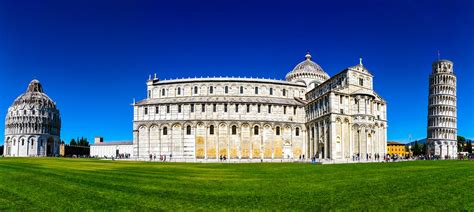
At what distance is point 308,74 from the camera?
90.6 meters

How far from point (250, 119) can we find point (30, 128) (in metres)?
98.0

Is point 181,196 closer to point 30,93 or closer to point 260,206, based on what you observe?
point 260,206

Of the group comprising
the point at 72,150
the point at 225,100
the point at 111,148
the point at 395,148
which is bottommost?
the point at 395,148

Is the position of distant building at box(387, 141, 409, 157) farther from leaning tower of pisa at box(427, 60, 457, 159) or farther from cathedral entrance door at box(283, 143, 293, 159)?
cathedral entrance door at box(283, 143, 293, 159)

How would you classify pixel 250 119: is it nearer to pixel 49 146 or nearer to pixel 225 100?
pixel 225 100

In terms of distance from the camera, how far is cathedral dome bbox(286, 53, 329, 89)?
89.1m

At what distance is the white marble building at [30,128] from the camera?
133750mm

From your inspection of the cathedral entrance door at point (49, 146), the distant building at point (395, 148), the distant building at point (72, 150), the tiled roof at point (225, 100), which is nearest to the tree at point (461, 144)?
the distant building at point (395, 148)

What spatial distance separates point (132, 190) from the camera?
53.2 ft

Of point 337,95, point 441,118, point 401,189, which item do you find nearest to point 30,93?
point 337,95

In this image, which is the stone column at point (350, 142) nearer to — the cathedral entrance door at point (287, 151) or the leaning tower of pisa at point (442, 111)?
the cathedral entrance door at point (287, 151)

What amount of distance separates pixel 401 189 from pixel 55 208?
13178 millimetres

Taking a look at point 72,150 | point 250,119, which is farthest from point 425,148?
point 72,150

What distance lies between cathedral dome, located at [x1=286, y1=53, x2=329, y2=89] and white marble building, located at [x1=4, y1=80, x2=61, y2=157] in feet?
311
